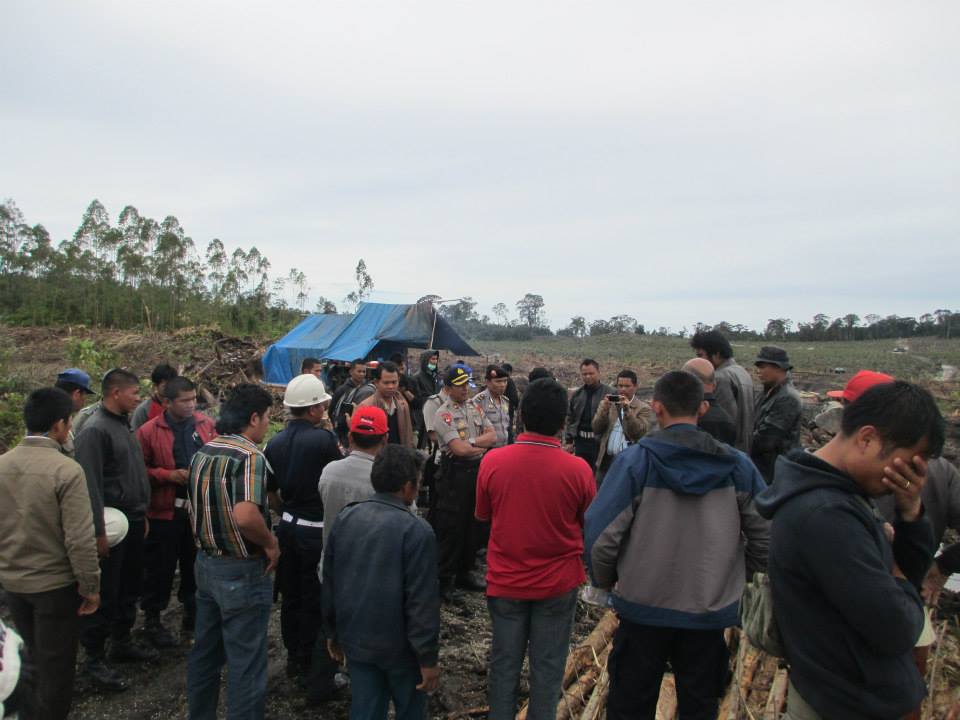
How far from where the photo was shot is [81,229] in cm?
2892

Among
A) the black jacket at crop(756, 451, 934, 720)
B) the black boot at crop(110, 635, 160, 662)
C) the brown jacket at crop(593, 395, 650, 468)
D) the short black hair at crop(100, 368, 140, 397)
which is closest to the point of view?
the black jacket at crop(756, 451, 934, 720)

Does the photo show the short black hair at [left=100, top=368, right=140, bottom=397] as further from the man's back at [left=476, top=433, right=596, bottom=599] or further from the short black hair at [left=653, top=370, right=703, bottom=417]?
the short black hair at [left=653, top=370, right=703, bottom=417]

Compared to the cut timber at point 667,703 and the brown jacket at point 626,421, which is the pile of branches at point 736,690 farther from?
the brown jacket at point 626,421

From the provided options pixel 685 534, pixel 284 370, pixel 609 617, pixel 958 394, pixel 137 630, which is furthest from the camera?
pixel 958 394

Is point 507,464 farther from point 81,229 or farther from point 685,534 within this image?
point 81,229

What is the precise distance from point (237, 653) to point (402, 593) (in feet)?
3.57

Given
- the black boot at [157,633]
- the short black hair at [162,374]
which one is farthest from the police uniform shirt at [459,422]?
the black boot at [157,633]

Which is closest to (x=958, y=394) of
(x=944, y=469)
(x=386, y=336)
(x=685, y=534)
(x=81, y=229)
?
(x=386, y=336)

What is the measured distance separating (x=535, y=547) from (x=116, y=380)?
2.78 metres

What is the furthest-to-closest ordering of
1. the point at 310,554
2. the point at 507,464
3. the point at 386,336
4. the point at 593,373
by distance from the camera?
the point at 386,336
the point at 593,373
the point at 310,554
the point at 507,464

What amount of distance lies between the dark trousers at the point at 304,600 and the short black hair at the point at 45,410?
1.36 m

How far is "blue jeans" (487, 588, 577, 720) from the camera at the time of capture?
2885 mm

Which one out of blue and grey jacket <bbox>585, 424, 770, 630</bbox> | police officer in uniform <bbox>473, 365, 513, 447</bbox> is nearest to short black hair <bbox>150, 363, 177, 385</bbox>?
police officer in uniform <bbox>473, 365, 513, 447</bbox>

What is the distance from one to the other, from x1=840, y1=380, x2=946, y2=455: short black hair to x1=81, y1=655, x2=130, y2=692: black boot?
429 cm
